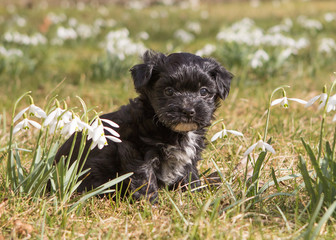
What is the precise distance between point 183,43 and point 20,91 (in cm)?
446

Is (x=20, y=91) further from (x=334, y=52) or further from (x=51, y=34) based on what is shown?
(x=334, y=52)

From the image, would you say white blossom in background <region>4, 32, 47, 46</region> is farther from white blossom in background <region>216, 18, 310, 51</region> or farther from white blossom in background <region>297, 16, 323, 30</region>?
white blossom in background <region>297, 16, 323, 30</region>

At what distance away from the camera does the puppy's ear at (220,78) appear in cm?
327

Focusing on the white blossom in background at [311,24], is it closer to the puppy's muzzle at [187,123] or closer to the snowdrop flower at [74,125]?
the puppy's muzzle at [187,123]

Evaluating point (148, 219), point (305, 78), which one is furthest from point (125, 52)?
point (148, 219)

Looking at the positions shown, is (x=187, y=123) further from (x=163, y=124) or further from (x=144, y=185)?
(x=144, y=185)

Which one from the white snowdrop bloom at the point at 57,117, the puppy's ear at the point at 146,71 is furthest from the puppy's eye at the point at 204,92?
the white snowdrop bloom at the point at 57,117

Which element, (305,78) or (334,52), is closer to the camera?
(305,78)

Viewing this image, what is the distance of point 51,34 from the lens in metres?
10.1

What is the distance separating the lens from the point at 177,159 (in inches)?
125

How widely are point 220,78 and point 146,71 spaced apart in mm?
532

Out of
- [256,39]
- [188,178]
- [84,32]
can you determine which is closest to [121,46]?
[256,39]

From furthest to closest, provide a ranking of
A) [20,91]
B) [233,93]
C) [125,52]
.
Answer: [125,52], [20,91], [233,93]

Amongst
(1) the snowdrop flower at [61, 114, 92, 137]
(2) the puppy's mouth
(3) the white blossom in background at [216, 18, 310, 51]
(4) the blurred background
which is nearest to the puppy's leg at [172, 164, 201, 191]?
(2) the puppy's mouth
